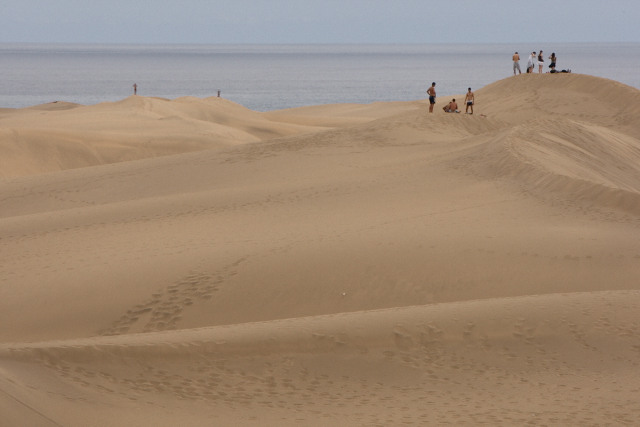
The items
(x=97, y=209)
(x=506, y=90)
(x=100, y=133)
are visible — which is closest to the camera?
(x=97, y=209)

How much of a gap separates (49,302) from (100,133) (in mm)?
20179

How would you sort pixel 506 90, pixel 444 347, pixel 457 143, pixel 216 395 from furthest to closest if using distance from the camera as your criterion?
pixel 506 90
pixel 457 143
pixel 444 347
pixel 216 395

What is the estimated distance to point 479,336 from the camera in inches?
324

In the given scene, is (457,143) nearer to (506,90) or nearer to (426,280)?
(426,280)

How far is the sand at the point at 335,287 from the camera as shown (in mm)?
6832

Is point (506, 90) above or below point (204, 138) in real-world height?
above

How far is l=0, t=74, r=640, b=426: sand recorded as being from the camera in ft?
22.4

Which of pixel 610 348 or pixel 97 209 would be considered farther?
pixel 97 209

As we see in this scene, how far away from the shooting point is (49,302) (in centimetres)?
1033

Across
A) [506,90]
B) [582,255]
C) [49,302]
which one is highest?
[506,90]

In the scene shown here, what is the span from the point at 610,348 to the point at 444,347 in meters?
1.64

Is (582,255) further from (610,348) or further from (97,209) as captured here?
(97,209)

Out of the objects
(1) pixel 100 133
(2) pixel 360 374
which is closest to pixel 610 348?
(2) pixel 360 374

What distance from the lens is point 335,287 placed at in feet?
33.7
